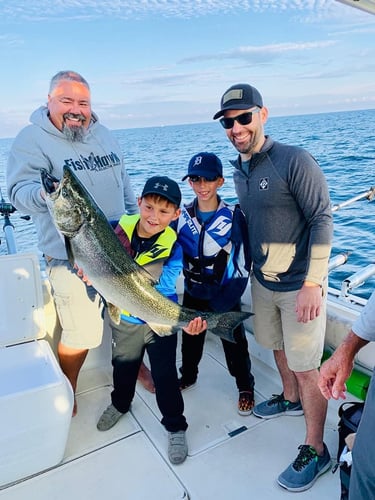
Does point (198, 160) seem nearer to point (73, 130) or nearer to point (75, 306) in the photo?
point (73, 130)

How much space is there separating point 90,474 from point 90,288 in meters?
1.09

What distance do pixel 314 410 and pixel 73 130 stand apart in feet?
7.18

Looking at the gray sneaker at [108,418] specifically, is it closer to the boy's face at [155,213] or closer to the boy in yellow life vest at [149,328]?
the boy in yellow life vest at [149,328]

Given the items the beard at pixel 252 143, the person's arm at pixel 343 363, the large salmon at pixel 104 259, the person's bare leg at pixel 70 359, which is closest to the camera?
the person's arm at pixel 343 363

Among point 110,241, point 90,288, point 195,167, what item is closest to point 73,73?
point 195,167

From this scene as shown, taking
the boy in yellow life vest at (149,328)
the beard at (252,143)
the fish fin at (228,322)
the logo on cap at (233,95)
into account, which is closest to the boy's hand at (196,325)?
the boy in yellow life vest at (149,328)

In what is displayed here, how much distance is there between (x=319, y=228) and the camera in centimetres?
206

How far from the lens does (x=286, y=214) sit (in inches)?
86.5

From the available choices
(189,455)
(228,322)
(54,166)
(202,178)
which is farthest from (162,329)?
(54,166)

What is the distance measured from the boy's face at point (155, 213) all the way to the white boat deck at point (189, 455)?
1.35 m

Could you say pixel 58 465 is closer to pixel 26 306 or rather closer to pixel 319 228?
pixel 26 306

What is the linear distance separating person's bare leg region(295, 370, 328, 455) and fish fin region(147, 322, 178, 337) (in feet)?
2.57

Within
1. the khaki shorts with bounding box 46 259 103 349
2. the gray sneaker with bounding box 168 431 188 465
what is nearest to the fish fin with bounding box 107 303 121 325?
the khaki shorts with bounding box 46 259 103 349

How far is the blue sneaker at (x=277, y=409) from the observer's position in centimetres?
272
